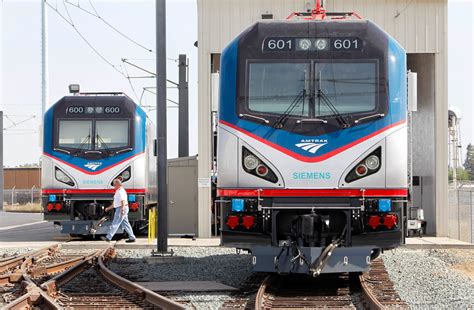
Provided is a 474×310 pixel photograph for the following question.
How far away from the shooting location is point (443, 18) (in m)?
19.0

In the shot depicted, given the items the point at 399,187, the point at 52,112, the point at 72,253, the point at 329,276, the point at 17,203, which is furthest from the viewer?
the point at 17,203

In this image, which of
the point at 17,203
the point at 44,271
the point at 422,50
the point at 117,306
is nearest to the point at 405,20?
the point at 422,50

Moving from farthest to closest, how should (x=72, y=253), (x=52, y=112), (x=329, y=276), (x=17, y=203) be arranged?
(x=17, y=203), (x=52, y=112), (x=72, y=253), (x=329, y=276)

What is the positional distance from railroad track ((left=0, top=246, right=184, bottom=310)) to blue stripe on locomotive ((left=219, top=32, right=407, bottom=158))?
2.40 m

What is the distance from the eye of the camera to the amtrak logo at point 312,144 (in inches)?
380

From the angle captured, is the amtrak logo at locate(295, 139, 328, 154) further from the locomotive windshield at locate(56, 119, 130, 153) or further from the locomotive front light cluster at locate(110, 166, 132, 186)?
the locomotive front light cluster at locate(110, 166, 132, 186)

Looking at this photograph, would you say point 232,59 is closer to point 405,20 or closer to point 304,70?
point 304,70

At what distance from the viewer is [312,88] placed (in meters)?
9.80

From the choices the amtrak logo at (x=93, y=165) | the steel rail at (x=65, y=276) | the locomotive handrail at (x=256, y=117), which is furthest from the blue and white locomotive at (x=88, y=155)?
the locomotive handrail at (x=256, y=117)

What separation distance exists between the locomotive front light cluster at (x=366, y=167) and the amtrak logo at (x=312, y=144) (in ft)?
1.65

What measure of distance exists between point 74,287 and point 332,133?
13.7 feet

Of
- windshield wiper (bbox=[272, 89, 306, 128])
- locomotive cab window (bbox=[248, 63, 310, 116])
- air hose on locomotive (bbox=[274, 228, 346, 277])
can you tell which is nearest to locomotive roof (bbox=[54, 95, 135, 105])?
locomotive cab window (bbox=[248, 63, 310, 116])

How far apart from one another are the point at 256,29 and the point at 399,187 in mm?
2692

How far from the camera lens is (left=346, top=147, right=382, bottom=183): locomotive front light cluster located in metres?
9.66
